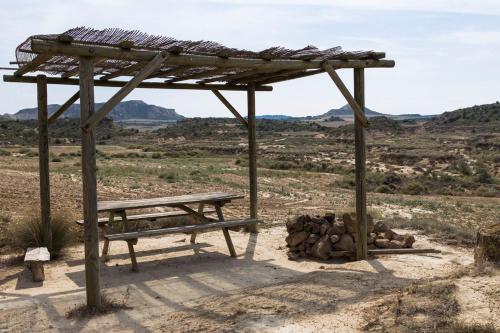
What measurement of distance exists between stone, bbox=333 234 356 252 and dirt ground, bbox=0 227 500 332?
0.25m

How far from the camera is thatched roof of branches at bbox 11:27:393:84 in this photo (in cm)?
580

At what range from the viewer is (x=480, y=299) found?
16.5ft

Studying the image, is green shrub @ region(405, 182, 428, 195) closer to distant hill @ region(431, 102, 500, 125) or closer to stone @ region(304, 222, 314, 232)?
stone @ region(304, 222, 314, 232)

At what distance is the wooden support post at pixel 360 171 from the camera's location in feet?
25.3

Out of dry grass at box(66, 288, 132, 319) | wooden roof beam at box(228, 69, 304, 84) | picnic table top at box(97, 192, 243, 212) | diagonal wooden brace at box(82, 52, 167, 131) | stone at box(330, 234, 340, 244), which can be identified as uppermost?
wooden roof beam at box(228, 69, 304, 84)

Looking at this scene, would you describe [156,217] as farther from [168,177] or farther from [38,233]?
[168,177]

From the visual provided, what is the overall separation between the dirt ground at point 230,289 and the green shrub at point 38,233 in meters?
0.27

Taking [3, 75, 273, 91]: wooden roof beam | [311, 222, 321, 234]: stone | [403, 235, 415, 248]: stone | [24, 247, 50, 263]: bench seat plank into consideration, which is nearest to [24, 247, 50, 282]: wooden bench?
[24, 247, 50, 263]: bench seat plank

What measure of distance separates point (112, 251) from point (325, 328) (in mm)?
4746

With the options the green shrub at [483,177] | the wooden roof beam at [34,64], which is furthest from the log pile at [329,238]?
the green shrub at [483,177]

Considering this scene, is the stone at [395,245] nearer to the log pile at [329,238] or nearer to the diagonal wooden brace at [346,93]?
the log pile at [329,238]

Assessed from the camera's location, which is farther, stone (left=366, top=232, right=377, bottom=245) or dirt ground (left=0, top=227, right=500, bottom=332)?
stone (left=366, top=232, right=377, bottom=245)

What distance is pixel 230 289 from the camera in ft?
21.1

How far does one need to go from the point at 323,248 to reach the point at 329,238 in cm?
20
